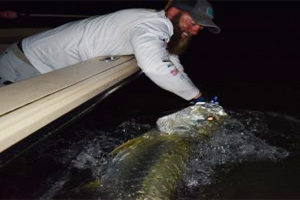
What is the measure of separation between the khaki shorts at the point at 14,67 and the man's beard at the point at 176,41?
1122 millimetres

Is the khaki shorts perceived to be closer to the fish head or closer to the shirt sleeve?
the shirt sleeve

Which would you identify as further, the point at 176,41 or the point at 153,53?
the point at 176,41

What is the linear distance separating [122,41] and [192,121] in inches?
32.6

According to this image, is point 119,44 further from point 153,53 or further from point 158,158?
point 158,158

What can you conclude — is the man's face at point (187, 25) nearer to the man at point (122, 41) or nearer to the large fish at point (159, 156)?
the man at point (122, 41)

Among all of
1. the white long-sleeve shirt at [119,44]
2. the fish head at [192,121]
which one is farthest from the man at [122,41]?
the fish head at [192,121]

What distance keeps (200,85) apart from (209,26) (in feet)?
11.0

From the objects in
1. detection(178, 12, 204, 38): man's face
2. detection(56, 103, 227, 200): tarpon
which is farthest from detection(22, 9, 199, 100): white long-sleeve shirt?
detection(56, 103, 227, 200): tarpon

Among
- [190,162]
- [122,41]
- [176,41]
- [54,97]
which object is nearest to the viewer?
[54,97]

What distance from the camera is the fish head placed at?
3041 mm

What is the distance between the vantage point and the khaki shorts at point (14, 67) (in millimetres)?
3072

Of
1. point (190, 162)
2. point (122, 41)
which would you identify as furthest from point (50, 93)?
point (190, 162)

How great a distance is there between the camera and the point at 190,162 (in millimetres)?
2898

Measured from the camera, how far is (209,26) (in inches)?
120
